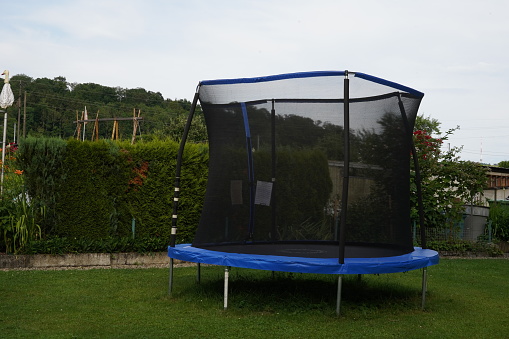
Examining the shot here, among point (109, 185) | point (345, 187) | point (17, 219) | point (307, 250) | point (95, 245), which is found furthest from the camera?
point (109, 185)

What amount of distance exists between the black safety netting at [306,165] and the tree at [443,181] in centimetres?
454

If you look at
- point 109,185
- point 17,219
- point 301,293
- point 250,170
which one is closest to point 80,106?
point 109,185

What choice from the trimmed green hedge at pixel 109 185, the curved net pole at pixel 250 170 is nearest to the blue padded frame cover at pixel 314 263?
the curved net pole at pixel 250 170

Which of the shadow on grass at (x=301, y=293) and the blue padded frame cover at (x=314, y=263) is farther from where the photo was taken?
the shadow on grass at (x=301, y=293)

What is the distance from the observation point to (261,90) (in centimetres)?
530

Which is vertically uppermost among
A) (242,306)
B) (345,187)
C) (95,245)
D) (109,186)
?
(345,187)

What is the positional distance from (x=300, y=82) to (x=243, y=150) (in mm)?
1216

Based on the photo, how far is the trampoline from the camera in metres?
4.93

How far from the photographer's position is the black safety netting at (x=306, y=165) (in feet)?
Result: 17.0

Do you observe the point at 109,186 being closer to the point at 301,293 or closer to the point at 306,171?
the point at 306,171

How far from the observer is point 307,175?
229 inches

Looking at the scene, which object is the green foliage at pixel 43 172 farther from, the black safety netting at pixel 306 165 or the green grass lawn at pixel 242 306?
the black safety netting at pixel 306 165

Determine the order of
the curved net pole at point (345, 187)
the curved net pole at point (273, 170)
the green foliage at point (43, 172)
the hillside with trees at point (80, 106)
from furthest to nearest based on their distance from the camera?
the hillside with trees at point (80, 106), the green foliage at point (43, 172), the curved net pole at point (273, 170), the curved net pole at point (345, 187)

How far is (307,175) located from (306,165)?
0.10 m
